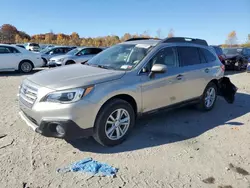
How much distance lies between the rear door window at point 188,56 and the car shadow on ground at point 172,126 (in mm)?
1235

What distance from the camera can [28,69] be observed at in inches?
505

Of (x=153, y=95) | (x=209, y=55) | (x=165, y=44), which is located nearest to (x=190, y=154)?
(x=153, y=95)

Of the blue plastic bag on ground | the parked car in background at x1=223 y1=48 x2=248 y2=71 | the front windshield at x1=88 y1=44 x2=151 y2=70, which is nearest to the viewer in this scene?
the blue plastic bag on ground

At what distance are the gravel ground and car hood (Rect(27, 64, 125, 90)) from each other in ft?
3.45

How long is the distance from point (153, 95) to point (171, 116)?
1413 mm

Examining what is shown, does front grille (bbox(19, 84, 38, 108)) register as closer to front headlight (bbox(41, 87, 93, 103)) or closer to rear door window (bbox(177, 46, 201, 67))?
front headlight (bbox(41, 87, 93, 103))

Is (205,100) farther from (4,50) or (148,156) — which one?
(4,50)

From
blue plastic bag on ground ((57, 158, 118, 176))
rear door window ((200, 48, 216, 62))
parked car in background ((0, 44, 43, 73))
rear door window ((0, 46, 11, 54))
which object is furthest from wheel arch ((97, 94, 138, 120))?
rear door window ((0, 46, 11, 54))

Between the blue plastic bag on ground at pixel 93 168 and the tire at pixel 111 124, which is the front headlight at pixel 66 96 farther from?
the blue plastic bag on ground at pixel 93 168

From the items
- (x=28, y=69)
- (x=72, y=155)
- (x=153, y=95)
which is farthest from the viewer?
(x=28, y=69)

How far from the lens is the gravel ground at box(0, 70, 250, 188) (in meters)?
3.01

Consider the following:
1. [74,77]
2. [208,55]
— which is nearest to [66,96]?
[74,77]

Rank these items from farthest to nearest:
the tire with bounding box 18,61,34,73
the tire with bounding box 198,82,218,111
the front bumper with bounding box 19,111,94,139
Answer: the tire with bounding box 18,61,34,73 < the tire with bounding box 198,82,218,111 < the front bumper with bounding box 19,111,94,139

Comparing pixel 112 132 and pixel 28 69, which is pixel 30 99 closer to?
pixel 112 132
